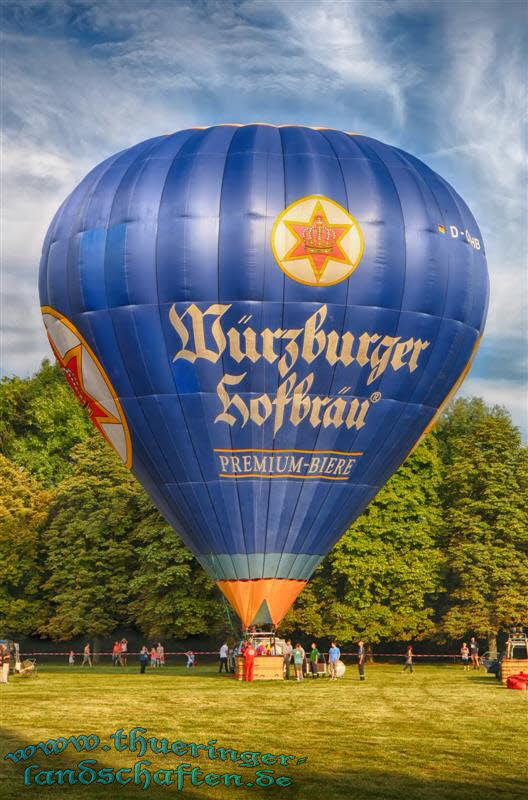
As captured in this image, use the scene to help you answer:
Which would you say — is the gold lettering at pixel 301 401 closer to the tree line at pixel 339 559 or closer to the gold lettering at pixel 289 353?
the gold lettering at pixel 289 353

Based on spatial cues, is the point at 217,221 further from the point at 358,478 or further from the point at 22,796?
the point at 22,796

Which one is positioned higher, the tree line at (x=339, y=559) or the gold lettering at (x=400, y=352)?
the gold lettering at (x=400, y=352)

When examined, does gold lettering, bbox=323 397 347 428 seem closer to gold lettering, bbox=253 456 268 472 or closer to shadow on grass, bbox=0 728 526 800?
gold lettering, bbox=253 456 268 472

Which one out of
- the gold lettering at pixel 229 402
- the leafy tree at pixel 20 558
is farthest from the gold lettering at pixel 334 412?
the leafy tree at pixel 20 558

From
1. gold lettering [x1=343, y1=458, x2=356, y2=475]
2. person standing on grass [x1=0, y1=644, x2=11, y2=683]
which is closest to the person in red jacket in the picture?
gold lettering [x1=343, y1=458, x2=356, y2=475]

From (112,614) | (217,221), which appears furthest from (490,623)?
(217,221)
